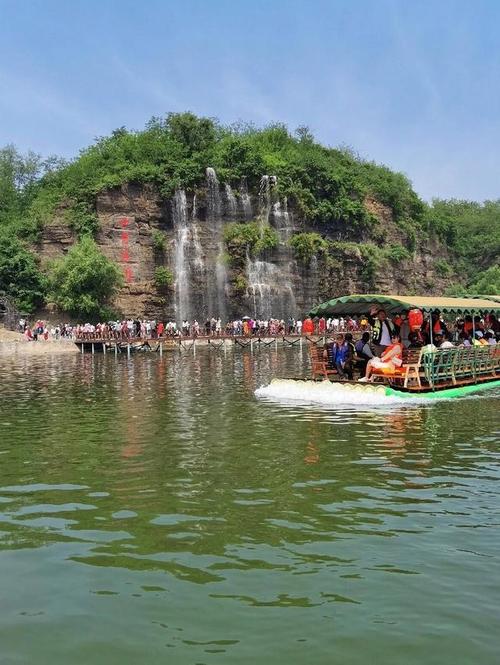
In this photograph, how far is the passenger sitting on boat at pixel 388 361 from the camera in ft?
60.1

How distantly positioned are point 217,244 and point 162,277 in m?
6.39

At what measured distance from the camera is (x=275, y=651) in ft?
16.0

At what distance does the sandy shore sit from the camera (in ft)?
154

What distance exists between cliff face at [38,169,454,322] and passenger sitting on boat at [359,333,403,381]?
42.0m

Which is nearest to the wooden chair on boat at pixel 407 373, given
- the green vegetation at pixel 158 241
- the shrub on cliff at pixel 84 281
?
the shrub on cliff at pixel 84 281

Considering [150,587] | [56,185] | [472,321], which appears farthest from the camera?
[56,185]

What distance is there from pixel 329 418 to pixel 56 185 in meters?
60.3

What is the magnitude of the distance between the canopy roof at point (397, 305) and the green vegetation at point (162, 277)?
3888 centimetres

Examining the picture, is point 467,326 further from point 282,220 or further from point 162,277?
point 282,220

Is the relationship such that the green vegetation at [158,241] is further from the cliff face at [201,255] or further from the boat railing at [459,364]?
the boat railing at [459,364]

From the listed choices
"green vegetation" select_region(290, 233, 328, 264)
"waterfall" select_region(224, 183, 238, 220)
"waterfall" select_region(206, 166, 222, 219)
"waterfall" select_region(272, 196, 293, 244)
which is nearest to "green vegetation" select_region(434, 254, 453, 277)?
"green vegetation" select_region(290, 233, 328, 264)

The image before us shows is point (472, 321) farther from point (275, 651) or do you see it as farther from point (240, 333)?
point (240, 333)

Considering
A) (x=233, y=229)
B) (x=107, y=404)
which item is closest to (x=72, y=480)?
(x=107, y=404)

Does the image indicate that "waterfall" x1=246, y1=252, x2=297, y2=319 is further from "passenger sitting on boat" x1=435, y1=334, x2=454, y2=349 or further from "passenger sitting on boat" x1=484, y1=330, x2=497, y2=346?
"passenger sitting on boat" x1=435, y1=334, x2=454, y2=349
